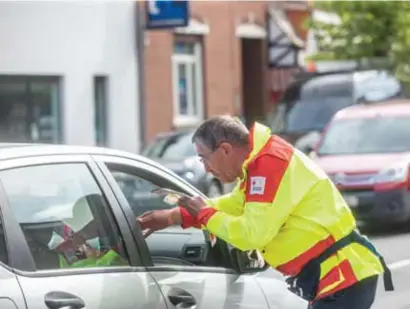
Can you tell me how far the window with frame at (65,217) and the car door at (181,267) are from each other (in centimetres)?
10

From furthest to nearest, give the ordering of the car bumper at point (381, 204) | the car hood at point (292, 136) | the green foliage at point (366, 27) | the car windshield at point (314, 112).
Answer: the green foliage at point (366, 27) → the car windshield at point (314, 112) → the car hood at point (292, 136) → the car bumper at point (381, 204)

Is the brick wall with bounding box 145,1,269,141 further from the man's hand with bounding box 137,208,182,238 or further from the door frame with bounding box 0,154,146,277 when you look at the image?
the door frame with bounding box 0,154,146,277

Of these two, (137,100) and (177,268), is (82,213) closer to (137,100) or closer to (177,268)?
(177,268)

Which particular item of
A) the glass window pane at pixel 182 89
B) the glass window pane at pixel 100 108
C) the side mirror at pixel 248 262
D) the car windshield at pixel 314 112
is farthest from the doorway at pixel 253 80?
the side mirror at pixel 248 262

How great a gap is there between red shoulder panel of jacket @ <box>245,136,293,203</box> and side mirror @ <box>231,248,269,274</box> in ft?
2.07

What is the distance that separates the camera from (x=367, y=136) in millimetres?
15266

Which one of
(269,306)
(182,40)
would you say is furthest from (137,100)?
(269,306)

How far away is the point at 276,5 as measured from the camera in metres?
29.3

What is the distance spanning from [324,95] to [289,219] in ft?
53.0

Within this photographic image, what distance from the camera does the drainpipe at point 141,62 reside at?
23.6 m

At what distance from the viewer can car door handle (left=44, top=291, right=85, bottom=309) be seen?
12.9 ft

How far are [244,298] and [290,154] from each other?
29.9 inches

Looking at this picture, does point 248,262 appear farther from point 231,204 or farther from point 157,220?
point 157,220

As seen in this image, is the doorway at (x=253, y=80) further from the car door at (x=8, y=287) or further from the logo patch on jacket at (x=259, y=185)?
the car door at (x=8, y=287)
